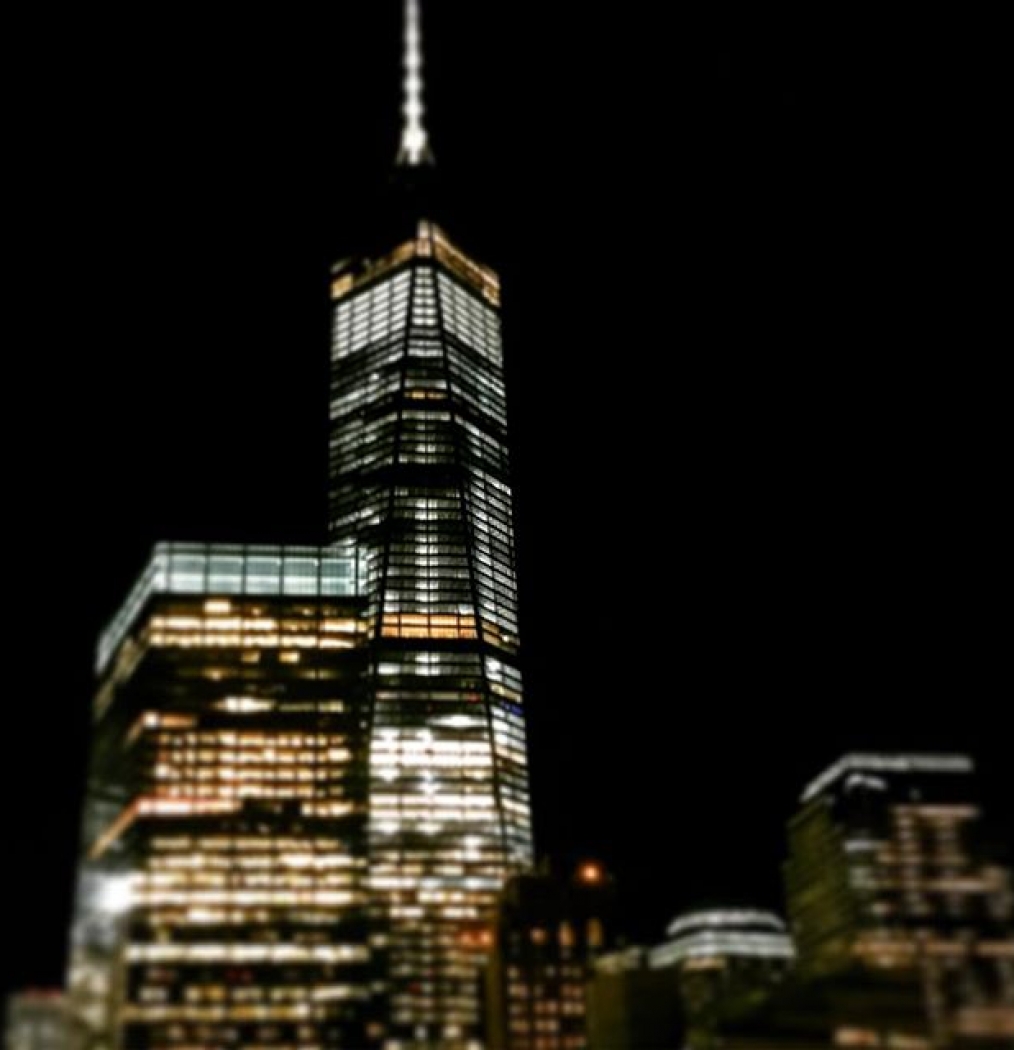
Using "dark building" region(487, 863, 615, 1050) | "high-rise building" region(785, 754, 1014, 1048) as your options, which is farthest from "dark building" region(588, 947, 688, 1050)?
"high-rise building" region(785, 754, 1014, 1048)

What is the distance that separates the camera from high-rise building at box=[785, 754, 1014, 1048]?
166250 mm

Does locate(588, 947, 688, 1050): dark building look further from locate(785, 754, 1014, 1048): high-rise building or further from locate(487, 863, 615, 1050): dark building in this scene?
locate(785, 754, 1014, 1048): high-rise building

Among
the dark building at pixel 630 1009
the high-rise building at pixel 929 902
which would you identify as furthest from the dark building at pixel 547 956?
the high-rise building at pixel 929 902

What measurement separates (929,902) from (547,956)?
4692cm

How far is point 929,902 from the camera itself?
615 feet

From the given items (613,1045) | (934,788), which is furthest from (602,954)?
(934,788)

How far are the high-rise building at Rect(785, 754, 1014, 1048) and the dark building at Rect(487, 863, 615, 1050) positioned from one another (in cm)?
2783

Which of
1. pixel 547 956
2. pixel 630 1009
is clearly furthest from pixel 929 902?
pixel 547 956

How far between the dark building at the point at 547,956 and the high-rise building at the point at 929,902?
27.8m

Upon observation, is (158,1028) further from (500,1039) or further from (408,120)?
(408,120)

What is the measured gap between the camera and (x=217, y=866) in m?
199

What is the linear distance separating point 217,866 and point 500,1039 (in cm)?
4265

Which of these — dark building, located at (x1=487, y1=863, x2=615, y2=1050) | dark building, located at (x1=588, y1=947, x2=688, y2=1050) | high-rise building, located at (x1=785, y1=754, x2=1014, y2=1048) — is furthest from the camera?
dark building, located at (x1=588, y1=947, x2=688, y2=1050)

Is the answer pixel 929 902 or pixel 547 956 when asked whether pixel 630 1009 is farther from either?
pixel 929 902
